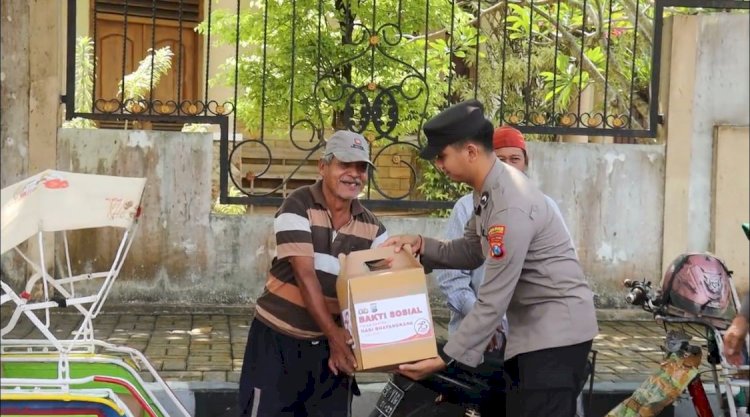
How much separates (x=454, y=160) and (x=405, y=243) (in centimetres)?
56

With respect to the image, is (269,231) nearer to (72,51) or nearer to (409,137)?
(409,137)

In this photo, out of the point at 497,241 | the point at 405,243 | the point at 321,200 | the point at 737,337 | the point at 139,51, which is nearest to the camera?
the point at 737,337

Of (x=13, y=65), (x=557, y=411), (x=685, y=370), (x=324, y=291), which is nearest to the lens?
(x=557, y=411)

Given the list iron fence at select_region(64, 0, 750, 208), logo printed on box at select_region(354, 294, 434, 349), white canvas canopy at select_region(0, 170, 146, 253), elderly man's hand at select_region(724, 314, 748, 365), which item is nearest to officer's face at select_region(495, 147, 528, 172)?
logo printed on box at select_region(354, 294, 434, 349)

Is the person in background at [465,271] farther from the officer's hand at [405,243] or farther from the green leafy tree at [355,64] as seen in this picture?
the green leafy tree at [355,64]

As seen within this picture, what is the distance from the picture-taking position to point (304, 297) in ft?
14.3

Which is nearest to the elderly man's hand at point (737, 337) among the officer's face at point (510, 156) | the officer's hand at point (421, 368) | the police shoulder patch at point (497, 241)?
the police shoulder patch at point (497, 241)

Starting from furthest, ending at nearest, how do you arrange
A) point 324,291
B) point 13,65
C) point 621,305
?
point 621,305 < point 13,65 < point 324,291

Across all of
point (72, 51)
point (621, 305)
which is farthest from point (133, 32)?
point (621, 305)

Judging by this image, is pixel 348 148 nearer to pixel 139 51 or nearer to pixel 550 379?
pixel 550 379

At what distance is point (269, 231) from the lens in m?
8.50

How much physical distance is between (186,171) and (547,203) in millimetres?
4892

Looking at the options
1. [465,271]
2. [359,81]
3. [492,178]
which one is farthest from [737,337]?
[359,81]

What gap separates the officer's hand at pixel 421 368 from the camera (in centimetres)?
409
